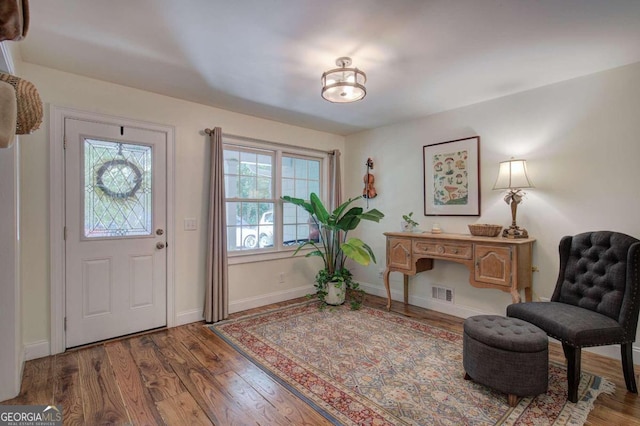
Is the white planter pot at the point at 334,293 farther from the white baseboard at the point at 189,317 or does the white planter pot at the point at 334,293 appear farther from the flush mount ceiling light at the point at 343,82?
the flush mount ceiling light at the point at 343,82

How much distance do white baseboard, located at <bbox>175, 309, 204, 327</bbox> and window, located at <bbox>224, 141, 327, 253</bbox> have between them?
2.62 ft

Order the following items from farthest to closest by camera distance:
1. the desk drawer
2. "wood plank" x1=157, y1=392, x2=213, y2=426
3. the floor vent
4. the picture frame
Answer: the floor vent → the picture frame → the desk drawer → "wood plank" x1=157, y1=392, x2=213, y2=426

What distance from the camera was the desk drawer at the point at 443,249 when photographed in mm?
3180

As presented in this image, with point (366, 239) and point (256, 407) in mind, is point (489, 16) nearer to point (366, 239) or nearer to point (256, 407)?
point (256, 407)

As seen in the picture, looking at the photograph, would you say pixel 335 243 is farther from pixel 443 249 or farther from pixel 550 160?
pixel 550 160

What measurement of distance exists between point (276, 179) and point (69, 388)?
291 cm

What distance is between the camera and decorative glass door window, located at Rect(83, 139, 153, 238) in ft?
9.43

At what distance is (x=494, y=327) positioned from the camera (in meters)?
2.13

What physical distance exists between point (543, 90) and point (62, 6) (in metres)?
3.88

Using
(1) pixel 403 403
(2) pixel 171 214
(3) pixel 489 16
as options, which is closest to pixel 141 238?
(2) pixel 171 214

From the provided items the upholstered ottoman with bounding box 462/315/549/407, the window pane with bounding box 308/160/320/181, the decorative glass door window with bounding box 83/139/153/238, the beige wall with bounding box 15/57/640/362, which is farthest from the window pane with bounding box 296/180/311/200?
the upholstered ottoman with bounding box 462/315/549/407

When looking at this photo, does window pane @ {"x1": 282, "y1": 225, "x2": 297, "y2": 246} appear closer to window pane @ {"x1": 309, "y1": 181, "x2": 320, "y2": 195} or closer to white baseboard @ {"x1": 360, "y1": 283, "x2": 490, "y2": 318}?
window pane @ {"x1": 309, "y1": 181, "x2": 320, "y2": 195}

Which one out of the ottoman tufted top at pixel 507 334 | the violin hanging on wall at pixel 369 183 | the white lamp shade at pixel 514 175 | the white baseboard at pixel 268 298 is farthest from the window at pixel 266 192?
the ottoman tufted top at pixel 507 334

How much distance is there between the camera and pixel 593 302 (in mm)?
2307
